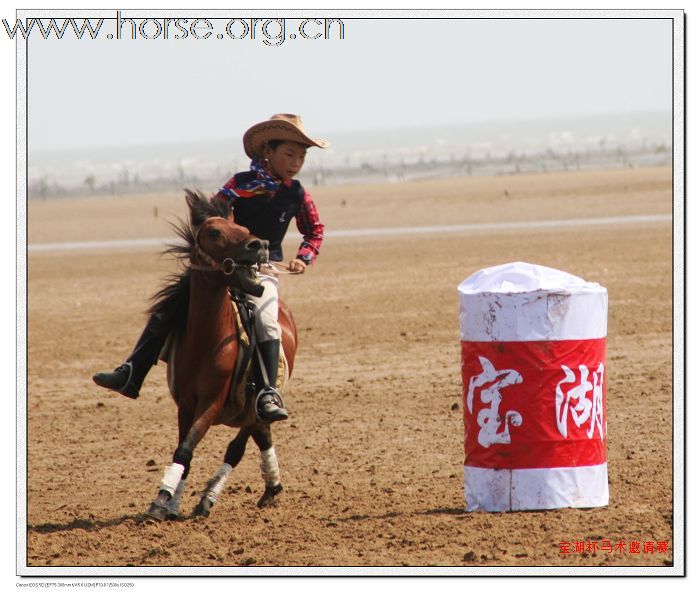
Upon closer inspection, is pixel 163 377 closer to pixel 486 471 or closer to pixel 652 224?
pixel 486 471

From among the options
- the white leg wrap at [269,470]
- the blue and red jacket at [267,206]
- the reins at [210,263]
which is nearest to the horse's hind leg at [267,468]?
the white leg wrap at [269,470]

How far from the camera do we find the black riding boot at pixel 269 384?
786 centimetres

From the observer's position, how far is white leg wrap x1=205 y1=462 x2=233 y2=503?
829 centimetres

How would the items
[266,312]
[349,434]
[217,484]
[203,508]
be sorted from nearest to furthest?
1. [266,312]
2. [203,508]
3. [217,484]
4. [349,434]

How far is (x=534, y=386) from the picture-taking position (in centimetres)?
731

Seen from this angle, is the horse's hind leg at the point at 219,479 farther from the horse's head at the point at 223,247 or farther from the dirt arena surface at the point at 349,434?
the horse's head at the point at 223,247

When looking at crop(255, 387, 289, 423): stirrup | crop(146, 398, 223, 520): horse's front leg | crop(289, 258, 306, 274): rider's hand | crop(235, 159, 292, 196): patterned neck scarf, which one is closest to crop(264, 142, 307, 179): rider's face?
crop(235, 159, 292, 196): patterned neck scarf

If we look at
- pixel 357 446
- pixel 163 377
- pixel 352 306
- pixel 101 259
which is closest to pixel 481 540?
A: pixel 357 446

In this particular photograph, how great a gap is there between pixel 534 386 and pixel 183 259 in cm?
236

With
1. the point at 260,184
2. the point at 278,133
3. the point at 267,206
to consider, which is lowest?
the point at 267,206

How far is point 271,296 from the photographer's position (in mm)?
8219

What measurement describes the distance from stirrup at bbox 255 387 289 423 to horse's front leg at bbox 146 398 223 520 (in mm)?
248

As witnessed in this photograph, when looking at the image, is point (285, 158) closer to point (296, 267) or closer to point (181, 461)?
point (296, 267)

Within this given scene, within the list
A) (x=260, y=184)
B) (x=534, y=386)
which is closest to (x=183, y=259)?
(x=260, y=184)
